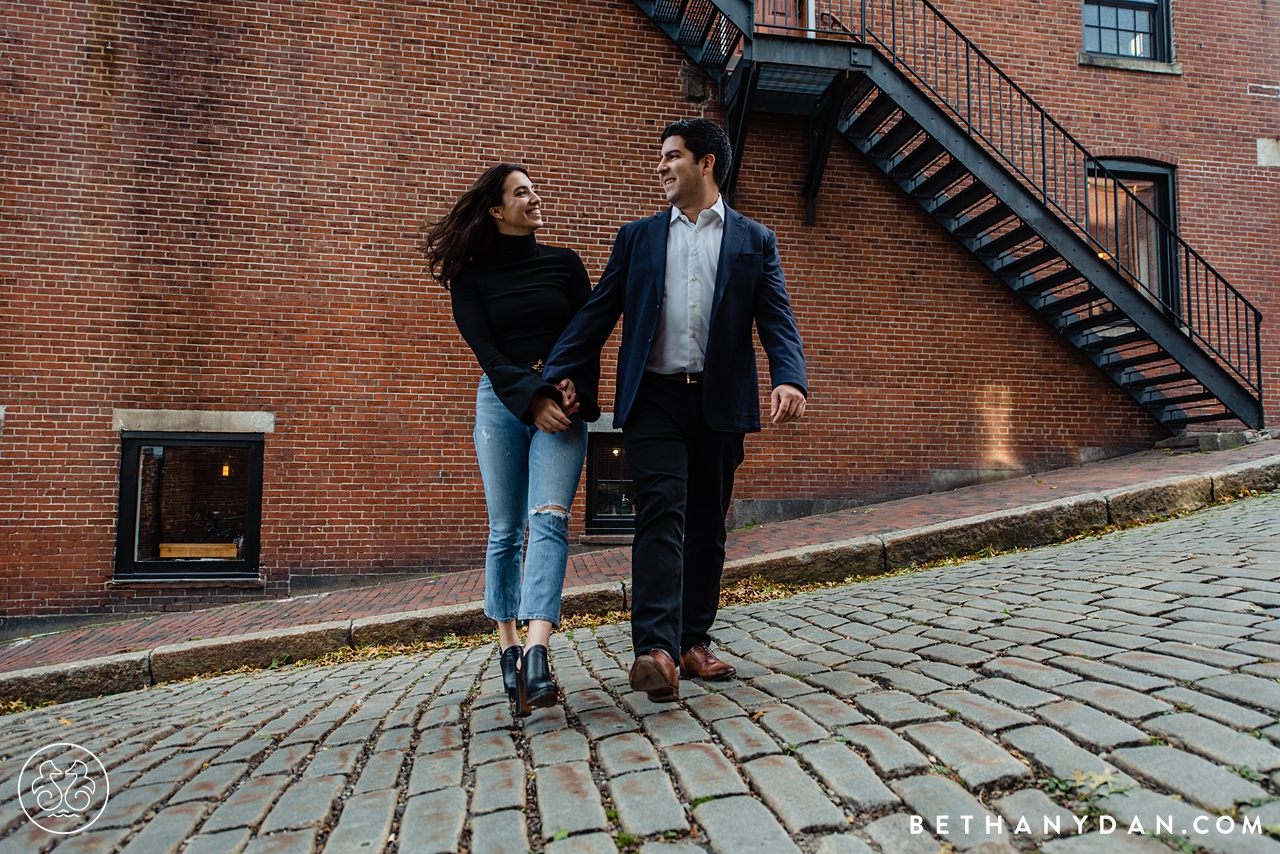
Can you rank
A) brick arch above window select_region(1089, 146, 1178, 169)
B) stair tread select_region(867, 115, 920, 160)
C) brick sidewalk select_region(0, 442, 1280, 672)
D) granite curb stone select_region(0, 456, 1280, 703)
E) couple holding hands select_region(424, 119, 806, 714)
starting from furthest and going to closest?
1. brick arch above window select_region(1089, 146, 1178, 169)
2. stair tread select_region(867, 115, 920, 160)
3. brick sidewalk select_region(0, 442, 1280, 672)
4. granite curb stone select_region(0, 456, 1280, 703)
5. couple holding hands select_region(424, 119, 806, 714)

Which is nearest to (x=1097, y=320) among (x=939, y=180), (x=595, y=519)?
(x=939, y=180)

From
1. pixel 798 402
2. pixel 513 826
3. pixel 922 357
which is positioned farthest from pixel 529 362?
pixel 922 357

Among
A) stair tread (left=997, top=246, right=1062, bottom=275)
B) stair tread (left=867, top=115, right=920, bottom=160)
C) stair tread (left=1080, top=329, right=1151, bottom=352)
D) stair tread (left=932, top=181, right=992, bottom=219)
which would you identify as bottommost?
stair tread (left=1080, top=329, right=1151, bottom=352)

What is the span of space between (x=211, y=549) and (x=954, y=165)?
8.56m

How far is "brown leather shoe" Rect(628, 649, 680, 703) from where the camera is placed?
8.29ft

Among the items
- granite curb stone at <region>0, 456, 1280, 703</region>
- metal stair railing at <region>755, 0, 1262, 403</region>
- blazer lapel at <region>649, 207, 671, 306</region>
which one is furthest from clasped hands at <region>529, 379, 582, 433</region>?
metal stair railing at <region>755, 0, 1262, 403</region>

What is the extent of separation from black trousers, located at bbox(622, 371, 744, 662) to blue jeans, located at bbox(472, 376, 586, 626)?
0.87 feet

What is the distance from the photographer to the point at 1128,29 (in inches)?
408

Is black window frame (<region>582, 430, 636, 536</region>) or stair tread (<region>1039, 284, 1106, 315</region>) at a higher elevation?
stair tread (<region>1039, 284, 1106, 315</region>)

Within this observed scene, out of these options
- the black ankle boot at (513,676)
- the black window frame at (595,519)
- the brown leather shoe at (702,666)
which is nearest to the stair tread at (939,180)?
the black window frame at (595,519)

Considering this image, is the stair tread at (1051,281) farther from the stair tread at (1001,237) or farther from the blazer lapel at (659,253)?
the blazer lapel at (659,253)

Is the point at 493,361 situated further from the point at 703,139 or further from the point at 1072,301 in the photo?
the point at 1072,301

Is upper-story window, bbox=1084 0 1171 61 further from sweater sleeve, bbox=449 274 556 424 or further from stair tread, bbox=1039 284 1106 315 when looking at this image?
sweater sleeve, bbox=449 274 556 424

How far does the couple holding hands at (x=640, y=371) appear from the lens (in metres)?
2.77
